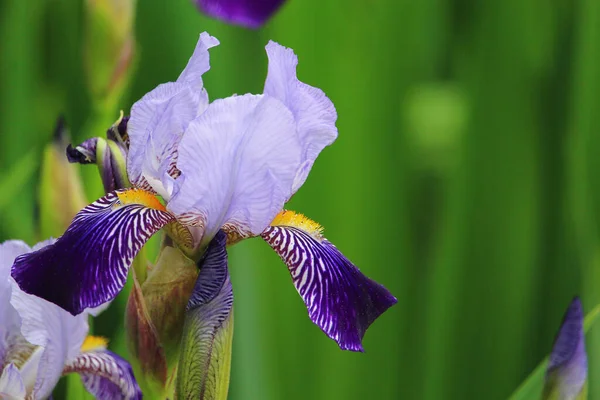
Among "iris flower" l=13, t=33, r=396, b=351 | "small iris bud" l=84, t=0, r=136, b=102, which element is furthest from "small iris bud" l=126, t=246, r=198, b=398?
"small iris bud" l=84, t=0, r=136, b=102

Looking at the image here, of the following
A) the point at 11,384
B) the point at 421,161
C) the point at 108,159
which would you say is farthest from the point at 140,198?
the point at 421,161

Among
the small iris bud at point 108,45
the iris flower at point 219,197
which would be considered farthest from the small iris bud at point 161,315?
the small iris bud at point 108,45

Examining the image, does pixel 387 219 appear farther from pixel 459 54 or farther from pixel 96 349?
pixel 96 349

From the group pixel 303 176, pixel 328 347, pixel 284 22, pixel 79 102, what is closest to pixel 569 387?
pixel 303 176

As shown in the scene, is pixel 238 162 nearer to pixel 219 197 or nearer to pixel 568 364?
pixel 219 197

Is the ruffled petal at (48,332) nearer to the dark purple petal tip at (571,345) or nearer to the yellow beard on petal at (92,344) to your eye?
the yellow beard on petal at (92,344)

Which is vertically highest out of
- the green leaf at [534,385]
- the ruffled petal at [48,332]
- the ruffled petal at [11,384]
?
the ruffled petal at [48,332]
